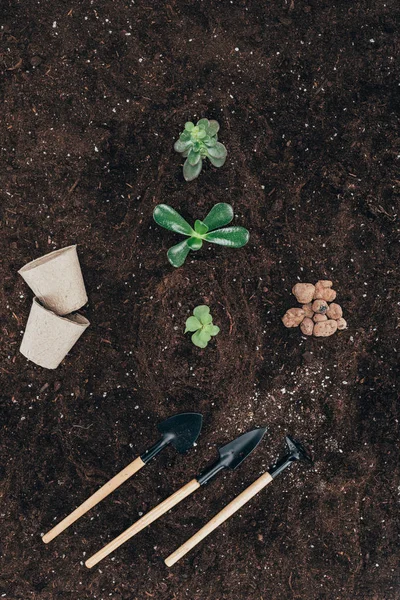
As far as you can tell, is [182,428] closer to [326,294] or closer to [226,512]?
[226,512]

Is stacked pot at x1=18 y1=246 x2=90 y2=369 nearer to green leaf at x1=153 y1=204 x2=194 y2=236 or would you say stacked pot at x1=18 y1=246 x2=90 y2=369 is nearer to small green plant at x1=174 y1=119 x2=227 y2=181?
green leaf at x1=153 y1=204 x2=194 y2=236

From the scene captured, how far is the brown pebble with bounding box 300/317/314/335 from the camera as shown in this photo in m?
1.93

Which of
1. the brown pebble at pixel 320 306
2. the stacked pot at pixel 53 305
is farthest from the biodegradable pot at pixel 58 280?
the brown pebble at pixel 320 306

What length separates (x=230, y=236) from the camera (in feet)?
Answer: 5.98

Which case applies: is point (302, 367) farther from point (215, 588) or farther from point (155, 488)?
point (215, 588)

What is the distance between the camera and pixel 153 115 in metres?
1.91

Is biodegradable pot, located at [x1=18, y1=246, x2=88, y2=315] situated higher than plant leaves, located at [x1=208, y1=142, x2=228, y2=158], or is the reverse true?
→ plant leaves, located at [x1=208, y1=142, x2=228, y2=158]

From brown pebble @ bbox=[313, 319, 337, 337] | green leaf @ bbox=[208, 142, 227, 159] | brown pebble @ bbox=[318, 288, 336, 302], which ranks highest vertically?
green leaf @ bbox=[208, 142, 227, 159]

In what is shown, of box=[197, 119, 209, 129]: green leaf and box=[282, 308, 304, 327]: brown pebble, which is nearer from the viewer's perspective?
box=[197, 119, 209, 129]: green leaf

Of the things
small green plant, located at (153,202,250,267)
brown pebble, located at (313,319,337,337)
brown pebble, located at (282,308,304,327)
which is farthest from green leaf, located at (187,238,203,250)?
brown pebble, located at (313,319,337,337)

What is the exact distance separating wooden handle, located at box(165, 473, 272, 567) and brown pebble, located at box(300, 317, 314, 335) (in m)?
0.54

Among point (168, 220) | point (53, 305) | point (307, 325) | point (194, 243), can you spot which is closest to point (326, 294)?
point (307, 325)

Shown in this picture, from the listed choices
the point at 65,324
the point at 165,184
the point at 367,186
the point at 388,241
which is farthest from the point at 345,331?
the point at 65,324

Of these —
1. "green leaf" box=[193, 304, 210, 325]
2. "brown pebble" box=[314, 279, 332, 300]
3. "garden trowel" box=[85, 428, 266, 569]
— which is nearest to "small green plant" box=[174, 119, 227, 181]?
"green leaf" box=[193, 304, 210, 325]
